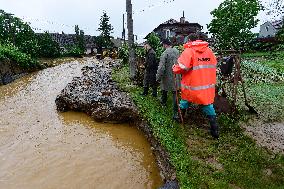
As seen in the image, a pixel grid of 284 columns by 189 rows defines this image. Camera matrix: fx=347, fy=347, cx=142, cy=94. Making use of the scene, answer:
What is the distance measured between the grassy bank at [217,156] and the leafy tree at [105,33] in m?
52.3

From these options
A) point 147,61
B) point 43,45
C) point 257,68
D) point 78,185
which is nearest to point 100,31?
point 43,45

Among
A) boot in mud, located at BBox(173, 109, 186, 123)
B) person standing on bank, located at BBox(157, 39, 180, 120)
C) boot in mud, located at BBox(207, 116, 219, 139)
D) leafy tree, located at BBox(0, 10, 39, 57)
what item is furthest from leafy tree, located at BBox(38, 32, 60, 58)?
boot in mud, located at BBox(207, 116, 219, 139)

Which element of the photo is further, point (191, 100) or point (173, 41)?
point (173, 41)

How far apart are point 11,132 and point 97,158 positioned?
3238 millimetres

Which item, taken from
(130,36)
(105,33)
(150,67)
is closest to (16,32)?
(105,33)

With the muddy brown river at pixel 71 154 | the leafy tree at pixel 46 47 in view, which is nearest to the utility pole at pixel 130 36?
the muddy brown river at pixel 71 154

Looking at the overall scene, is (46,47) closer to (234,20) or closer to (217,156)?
(234,20)

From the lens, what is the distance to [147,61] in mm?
9617

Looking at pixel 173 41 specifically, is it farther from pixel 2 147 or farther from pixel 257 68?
pixel 257 68

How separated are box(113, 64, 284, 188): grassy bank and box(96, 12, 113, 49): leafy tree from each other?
5230cm

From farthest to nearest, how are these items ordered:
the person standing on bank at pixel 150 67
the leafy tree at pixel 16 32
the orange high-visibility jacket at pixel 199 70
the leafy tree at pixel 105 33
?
1. the leafy tree at pixel 105 33
2. the leafy tree at pixel 16 32
3. the person standing on bank at pixel 150 67
4. the orange high-visibility jacket at pixel 199 70

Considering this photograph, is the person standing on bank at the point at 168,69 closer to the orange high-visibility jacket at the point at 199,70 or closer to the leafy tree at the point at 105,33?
the orange high-visibility jacket at the point at 199,70

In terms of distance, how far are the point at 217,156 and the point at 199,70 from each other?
1520 mm

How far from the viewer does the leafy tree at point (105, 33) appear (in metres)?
58.7
